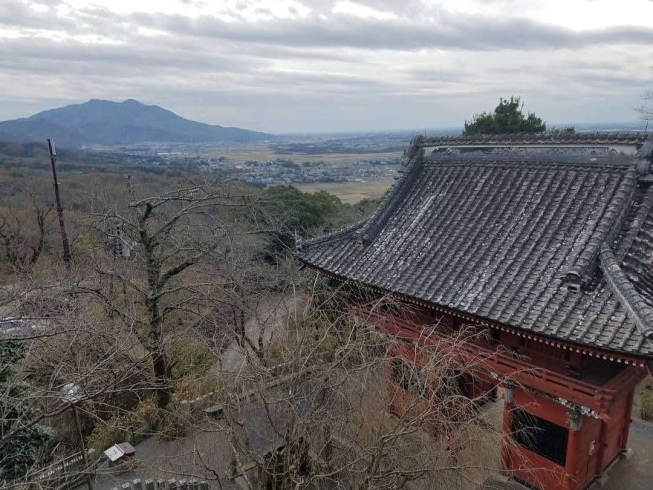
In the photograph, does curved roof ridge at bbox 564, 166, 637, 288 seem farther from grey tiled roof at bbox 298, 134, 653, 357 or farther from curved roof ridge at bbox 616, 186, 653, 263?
curved roof ridge at bbox 616, 186, 653, 263

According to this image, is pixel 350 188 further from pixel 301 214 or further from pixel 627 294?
pixel 627 294

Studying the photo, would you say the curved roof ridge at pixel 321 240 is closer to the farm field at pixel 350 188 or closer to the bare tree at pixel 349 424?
the bare tree at pixel 349 424

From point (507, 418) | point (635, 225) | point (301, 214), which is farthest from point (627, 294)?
point (301, 214)

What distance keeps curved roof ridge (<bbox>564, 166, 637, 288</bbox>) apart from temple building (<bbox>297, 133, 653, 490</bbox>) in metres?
0.03

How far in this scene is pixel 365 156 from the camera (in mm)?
139875

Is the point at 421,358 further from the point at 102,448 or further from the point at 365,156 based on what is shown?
the point at 365,156

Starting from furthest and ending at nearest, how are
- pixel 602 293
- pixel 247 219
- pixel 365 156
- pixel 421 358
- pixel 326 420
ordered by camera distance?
pixel 365 156
pixel 247 219
pixel 421 358
pixel 602 293
pixel 326 420

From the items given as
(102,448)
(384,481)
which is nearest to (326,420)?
(384,481)

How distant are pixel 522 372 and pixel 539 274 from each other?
2.25 m

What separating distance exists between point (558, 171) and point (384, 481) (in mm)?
8871

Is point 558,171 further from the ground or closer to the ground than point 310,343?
further from the ground

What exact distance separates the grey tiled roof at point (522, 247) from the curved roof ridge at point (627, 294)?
2 cm

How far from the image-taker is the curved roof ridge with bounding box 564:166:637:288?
940 centimetres

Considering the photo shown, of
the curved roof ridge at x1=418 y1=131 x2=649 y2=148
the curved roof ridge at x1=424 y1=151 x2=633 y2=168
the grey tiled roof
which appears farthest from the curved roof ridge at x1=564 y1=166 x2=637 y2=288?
the curved roof ridge at x1=418 y1=131 x2=649 y2=148
